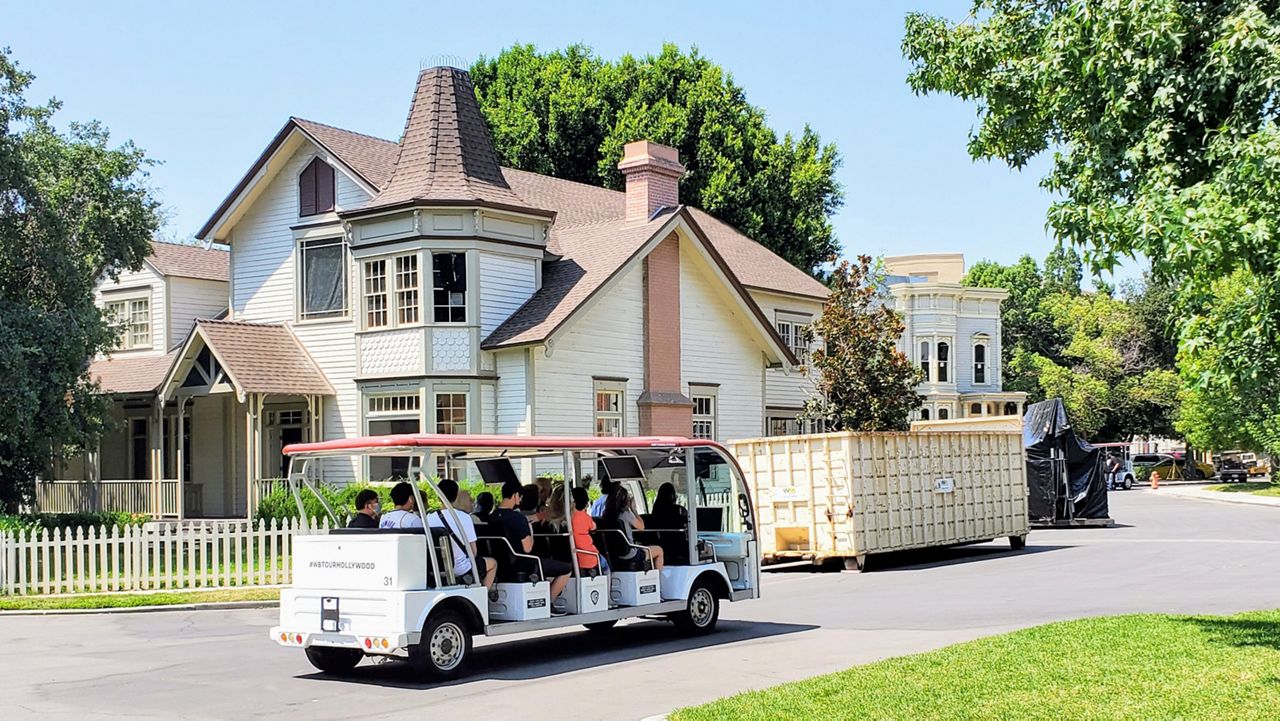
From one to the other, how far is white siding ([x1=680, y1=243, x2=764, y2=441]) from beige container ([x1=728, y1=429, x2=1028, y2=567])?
7.41 metres

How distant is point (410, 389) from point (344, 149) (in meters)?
6.07

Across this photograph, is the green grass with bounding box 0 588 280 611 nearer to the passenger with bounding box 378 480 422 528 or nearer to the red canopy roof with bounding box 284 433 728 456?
the red canopy roof with bounding box 284 433 728 456

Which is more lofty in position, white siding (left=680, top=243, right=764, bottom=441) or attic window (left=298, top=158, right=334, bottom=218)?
attic window (left=298, top=158, right=334, bottom=218)

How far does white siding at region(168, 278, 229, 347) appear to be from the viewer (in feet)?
112

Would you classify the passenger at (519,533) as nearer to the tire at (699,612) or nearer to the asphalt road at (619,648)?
the asphalt road at (619,648)

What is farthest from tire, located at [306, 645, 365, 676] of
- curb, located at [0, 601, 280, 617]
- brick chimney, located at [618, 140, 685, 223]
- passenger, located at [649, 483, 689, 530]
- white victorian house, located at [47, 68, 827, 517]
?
brick chimney, located at [618, 140, 685, 223]

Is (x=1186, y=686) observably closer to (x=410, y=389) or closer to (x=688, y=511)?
(x=688, y=511)

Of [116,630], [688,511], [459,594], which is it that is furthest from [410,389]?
[459,594]

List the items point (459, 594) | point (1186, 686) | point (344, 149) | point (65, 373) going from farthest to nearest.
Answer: point (344, 149)
point (65, 373)
point (459, 594)
point (1186, 686)

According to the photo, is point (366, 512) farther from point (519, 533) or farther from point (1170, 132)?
point (1170, 132)

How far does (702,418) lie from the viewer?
3303cm

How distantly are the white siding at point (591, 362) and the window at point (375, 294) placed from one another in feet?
11.9

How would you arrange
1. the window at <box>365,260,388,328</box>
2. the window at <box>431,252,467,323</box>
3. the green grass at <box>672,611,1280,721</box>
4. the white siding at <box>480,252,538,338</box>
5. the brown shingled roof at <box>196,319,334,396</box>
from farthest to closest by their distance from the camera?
the window at <box>365,260,388,328</box>
the white siding at <box>480,252,538,338</box>
the brown shingled roof at <box>196,319,334,396</box>
the window at <box>431,252,467,323</box>
the green grass at <box>672,611,1280,721</box>

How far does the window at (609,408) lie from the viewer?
98.5ft
